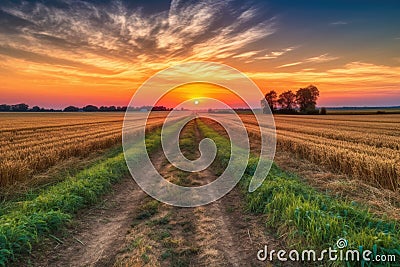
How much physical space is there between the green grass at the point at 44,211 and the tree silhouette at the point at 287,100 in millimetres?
119757

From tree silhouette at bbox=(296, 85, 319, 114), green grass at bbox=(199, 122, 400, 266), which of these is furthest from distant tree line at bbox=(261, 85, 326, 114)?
green grass at bbox=(199, 122, 400, 266)

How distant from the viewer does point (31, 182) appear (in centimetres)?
948

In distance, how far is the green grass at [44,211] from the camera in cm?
488

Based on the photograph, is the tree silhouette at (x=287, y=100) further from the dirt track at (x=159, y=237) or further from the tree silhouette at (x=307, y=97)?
the dirt track at (x=159, y=237)

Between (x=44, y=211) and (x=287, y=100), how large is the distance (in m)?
126

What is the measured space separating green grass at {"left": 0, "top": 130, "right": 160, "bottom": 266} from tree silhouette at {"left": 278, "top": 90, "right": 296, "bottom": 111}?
11976 centimetres

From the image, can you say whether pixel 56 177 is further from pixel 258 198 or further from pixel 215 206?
pixel 258 198

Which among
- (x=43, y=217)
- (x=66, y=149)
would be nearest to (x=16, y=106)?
(x=66, y=149)

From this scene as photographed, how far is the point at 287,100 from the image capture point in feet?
403

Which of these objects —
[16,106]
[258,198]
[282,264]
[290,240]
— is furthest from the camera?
[16,106]

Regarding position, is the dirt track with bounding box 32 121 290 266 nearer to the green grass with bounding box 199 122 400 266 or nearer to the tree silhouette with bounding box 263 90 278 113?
the green grass with bounding box 199 122 400 266

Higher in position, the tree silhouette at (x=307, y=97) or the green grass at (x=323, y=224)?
the tree silhouette at (x=307, y=97)

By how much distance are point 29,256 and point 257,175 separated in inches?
290

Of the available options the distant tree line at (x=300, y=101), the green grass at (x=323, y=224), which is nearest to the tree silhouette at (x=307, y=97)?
the distant tree line at (x=300, y=101)
